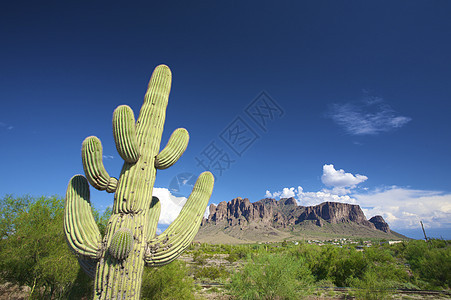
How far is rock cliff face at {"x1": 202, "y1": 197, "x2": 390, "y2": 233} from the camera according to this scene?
117375mm

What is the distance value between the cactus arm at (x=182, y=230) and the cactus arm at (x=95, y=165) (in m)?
1.19

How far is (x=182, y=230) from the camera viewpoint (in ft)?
12.1

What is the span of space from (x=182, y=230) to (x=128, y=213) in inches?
38.1

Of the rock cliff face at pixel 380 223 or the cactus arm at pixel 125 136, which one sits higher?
the cactus arm at pixel 125 136

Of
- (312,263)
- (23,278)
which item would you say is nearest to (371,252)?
(312,263)

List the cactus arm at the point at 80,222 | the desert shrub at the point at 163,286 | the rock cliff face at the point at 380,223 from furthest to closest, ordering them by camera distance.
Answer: the rock cliff face at the point at 380,223 < the desert shrub at the point at 163,286 < the cactus arm at the point at 80,222

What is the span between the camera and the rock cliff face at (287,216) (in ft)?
385

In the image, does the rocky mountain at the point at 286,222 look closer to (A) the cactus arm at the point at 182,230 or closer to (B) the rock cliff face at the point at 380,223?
(B) the rock cliff face at the point at 380,223

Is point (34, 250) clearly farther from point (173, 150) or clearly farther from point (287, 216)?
point (287, 216)

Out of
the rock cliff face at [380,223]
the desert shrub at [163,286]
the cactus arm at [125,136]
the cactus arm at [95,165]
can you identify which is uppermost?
the cactus arm at [125,136]

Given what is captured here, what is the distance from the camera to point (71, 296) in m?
8.78

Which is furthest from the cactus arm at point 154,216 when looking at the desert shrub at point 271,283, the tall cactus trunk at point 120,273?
the desert shrub at point 271,283

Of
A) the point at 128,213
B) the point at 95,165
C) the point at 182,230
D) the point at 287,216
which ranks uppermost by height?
the point at 287,216

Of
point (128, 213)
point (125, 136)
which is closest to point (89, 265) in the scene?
point (128, 213)
